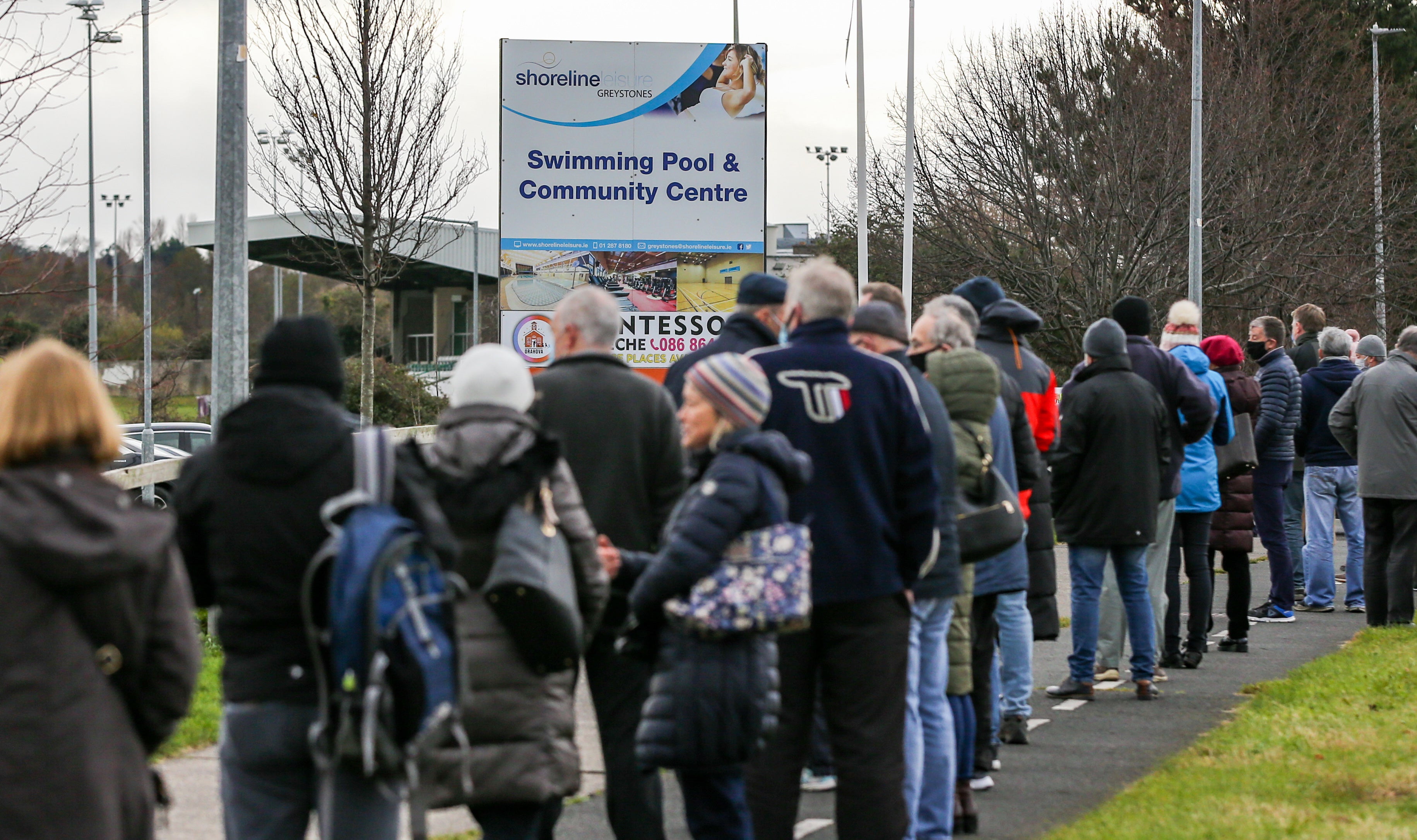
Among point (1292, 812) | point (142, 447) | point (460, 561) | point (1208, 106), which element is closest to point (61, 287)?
point (460, 561)

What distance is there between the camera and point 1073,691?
→ 8625mm

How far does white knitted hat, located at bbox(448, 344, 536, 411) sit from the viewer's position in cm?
443

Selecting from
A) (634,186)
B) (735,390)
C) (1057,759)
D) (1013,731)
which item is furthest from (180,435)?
(735,390)

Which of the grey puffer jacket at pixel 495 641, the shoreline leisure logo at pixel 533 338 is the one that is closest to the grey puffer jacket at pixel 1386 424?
the shoreline leisure logo at pixel 533 338

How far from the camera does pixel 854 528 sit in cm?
486

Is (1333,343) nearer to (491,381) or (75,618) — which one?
(491,381)

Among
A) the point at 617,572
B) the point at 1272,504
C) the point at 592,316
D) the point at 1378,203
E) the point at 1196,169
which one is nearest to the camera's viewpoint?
the point at 617,572

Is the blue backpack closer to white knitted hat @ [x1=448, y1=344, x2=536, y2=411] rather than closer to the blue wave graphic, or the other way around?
white knitted hat @ [x1=448, y1=344, x2=536, y2=411]

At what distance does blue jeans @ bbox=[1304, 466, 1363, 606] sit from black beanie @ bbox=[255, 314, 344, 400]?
9.76 metres

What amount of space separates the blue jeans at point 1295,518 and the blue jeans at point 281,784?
33.1 ft

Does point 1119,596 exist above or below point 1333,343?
below

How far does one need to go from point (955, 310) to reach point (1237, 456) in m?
4.14

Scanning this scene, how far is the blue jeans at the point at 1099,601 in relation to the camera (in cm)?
848

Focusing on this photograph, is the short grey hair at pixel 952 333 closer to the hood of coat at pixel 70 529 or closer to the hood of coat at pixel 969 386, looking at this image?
the hood of coat at pixel 969 386
